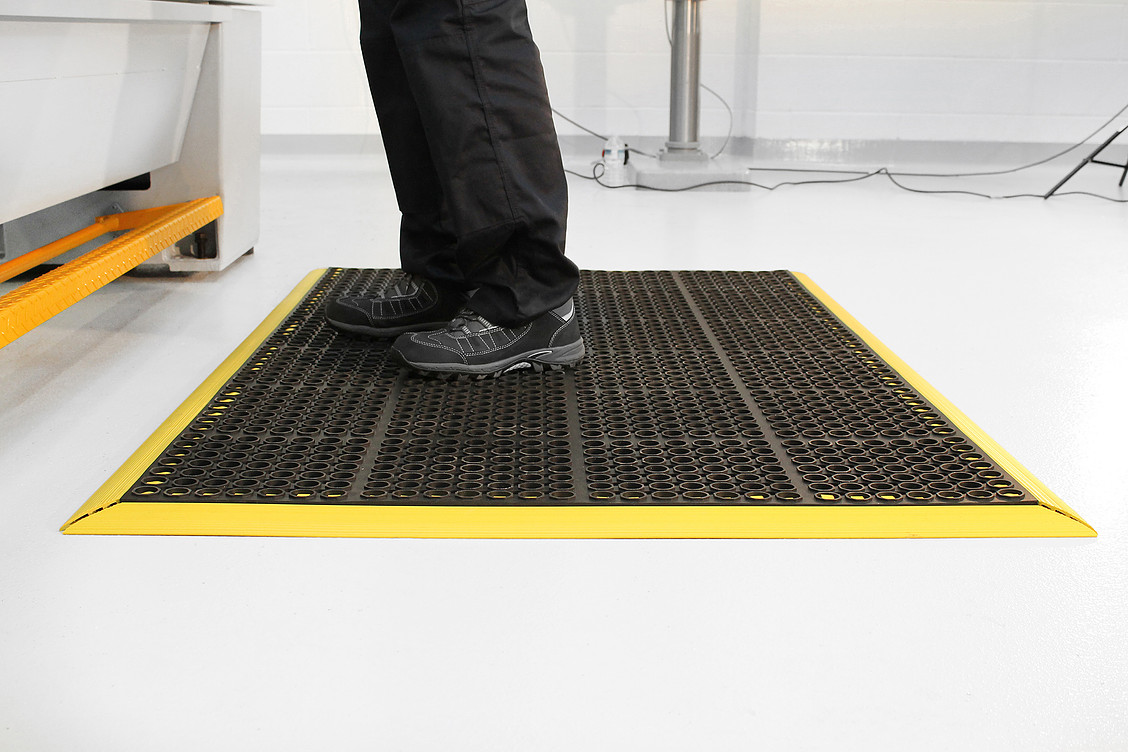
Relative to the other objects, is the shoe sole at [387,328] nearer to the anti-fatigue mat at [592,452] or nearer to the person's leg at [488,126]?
the anti-fatigue mat at [592,452]

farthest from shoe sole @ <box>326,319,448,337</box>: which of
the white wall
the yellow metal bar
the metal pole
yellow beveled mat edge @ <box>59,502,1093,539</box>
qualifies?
the white wall

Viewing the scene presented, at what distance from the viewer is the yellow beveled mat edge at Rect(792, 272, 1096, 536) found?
43.8 inches

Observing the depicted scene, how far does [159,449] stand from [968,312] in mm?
1495

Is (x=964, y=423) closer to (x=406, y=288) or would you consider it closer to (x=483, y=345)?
(x=483, y=345)

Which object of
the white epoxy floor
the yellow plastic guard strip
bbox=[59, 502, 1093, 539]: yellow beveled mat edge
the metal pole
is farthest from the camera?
the metal pole

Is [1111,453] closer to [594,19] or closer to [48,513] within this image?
[48,513]

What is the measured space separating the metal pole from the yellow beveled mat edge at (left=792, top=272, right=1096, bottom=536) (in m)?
2.09

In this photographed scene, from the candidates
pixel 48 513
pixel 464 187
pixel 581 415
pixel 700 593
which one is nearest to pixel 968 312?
pixel 581 415

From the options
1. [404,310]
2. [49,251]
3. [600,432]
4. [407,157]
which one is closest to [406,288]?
[404,310]

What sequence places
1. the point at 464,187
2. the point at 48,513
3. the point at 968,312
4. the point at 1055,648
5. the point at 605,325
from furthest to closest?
the point at 968,312, the point at 605,325, the point at 464,187, the point at 48,513, the point at 1055,648

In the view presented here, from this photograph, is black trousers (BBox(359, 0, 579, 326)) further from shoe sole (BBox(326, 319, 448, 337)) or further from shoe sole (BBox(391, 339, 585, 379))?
shoe sole (BBox(326, 319, 448, 337))

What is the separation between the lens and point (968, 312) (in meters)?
1.96

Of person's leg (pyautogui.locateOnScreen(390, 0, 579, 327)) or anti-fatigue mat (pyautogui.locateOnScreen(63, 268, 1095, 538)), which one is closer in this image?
A: anti-fatigue mat (pyautogui.locateOnScreen(63, 268, 1095, 538))

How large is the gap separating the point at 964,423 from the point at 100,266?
1.28m
